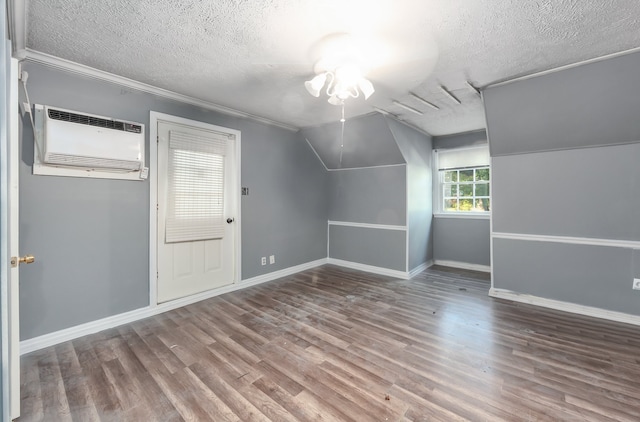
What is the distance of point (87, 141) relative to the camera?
96.2 inches

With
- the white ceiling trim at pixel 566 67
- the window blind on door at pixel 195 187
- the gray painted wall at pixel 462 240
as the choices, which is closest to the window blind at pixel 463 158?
the gray painted wall at pixel 462 240

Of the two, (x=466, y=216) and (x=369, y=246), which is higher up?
(x=466, y=216)

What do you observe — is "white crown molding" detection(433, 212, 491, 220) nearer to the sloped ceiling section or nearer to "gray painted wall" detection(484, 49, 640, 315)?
"gray painted wall" detection(484, 49, 640, 315)

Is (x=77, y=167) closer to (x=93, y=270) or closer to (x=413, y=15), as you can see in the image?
(x=93, y=270)

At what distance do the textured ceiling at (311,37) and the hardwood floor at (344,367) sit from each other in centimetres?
241

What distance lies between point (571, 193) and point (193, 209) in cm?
435

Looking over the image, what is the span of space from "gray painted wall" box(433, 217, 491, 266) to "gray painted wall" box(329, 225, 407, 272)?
1.19 m

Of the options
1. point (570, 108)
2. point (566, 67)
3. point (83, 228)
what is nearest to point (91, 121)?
point (83, 228)

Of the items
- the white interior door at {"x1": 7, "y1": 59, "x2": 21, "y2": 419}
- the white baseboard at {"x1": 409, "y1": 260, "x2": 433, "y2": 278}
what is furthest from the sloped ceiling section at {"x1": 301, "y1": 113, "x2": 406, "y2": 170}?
the white interior door at {"x1": 7, "y1": 59, "x2": 21, "y2": 419}

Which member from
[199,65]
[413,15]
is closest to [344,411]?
[413,15]

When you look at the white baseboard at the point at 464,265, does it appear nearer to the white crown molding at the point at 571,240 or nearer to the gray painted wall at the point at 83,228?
the white crown molding at the point at 571,240

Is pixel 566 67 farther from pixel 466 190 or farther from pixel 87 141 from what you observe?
pixel 87 141

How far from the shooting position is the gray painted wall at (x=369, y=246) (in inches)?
174

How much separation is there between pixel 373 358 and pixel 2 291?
2.17m
